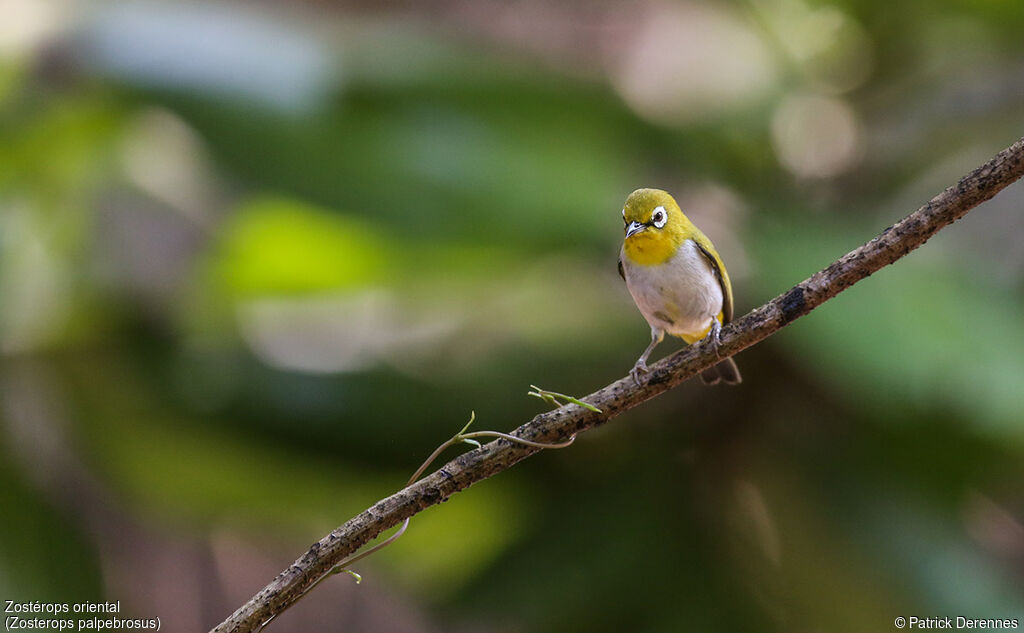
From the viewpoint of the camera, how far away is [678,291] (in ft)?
3.34

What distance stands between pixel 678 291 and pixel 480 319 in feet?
7.49

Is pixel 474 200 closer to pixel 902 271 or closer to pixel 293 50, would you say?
pixel 293 50

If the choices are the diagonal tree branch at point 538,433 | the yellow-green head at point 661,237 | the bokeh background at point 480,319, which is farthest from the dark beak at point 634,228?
the bokeh background at point 480,319

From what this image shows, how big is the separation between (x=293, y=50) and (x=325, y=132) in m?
0.28

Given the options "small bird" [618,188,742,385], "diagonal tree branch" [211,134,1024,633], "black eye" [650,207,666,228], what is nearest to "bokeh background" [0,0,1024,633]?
"small bird" [618,188,742,385]

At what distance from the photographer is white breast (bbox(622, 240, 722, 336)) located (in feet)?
3.28

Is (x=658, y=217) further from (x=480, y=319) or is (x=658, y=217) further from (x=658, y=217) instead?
(x=480, y=319)

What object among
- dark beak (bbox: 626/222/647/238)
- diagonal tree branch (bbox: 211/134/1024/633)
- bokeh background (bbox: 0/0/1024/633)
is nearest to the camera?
diagonal tree branch (bbox: 211/134/1024/633)

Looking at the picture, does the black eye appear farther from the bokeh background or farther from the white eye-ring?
the bokeh background

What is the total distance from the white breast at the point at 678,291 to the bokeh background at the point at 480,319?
146 cm

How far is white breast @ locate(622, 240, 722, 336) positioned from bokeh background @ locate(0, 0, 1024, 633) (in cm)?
146

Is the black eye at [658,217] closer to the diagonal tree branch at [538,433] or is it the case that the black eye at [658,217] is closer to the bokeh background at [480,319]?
the diagonal tree branch at [538,433]

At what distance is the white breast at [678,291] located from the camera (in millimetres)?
999

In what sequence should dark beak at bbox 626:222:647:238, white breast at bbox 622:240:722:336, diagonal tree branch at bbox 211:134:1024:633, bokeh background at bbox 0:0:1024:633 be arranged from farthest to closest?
bokeh background at bbox 0:0:1024:633 < white breast at bbox 622:240:722:336 < dark beak at bbox 626:222:647:238 < diagonal tree branch at bbox 211:134:1024:633
